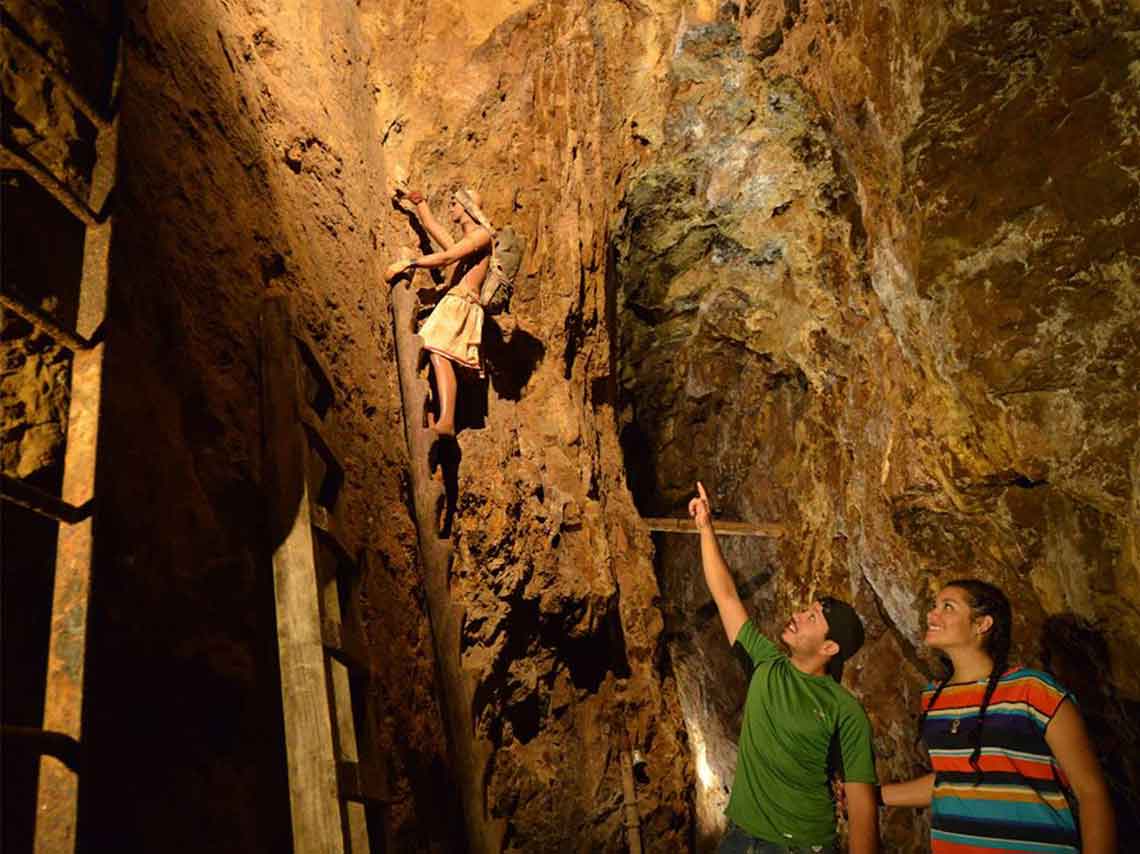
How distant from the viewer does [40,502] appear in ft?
4.74

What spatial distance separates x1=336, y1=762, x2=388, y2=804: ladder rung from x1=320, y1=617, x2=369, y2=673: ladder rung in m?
0.32

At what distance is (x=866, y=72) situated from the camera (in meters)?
6.05

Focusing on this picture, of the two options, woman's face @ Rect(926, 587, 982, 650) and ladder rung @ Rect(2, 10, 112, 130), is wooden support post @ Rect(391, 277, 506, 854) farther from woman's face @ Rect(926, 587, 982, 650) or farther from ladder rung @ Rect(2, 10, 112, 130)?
ladder rung @ Rect(2, 10, 112, 130)

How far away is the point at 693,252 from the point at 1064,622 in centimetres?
741

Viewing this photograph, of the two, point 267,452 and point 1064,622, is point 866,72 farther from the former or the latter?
point 267,452

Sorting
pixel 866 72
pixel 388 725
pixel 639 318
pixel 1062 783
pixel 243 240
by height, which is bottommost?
pixel 1062 783

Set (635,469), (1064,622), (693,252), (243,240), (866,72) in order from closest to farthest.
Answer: (243,240)
(1064,622)
(866,72)
(693,252)
(635,469)

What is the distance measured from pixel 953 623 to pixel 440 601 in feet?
9.42

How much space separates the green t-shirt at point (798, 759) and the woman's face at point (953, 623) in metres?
0.44

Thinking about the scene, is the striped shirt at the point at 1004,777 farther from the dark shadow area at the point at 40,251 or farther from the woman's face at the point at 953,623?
the dark shadow area at the point at 40,251

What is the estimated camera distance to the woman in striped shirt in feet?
7.98

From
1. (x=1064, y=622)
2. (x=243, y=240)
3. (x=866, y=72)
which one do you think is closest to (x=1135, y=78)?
(x=866, y=72)

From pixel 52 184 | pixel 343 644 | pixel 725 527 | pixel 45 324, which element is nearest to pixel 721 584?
pixel 343 644

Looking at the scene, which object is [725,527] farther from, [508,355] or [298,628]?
[298,628]
